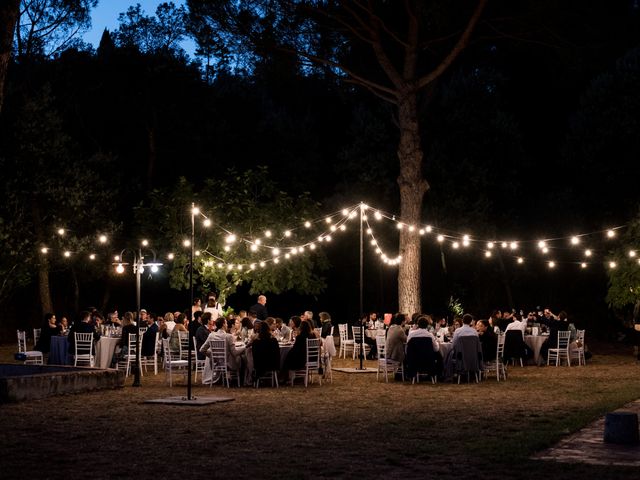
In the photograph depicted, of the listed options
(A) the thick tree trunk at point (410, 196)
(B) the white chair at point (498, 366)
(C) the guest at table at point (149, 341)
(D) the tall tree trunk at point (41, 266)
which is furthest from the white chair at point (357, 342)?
(D) the tall tree trunk at point (41, 266)

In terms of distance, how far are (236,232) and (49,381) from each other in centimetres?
943

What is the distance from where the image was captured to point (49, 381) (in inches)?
454

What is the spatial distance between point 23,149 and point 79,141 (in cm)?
373

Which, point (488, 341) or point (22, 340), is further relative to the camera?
point (22, 340)

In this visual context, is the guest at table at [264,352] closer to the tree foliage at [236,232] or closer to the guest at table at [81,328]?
the guest at table at [81,328]

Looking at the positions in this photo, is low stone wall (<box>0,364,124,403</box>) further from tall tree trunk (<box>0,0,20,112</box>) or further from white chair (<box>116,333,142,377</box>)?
tall tree trunk (<box>0,0,20,112</box>)

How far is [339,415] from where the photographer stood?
9766mm

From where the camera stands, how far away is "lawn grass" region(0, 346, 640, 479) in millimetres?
6648

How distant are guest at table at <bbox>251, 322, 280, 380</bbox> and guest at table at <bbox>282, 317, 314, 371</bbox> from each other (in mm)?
167

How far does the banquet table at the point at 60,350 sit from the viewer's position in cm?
1557

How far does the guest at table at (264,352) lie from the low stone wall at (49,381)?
6.04 ft

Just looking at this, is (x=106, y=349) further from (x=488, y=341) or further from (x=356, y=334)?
(x=488, y=341)

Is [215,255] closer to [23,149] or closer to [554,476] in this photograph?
[23,149]

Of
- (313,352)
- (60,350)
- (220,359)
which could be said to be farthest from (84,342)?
(313,352)
